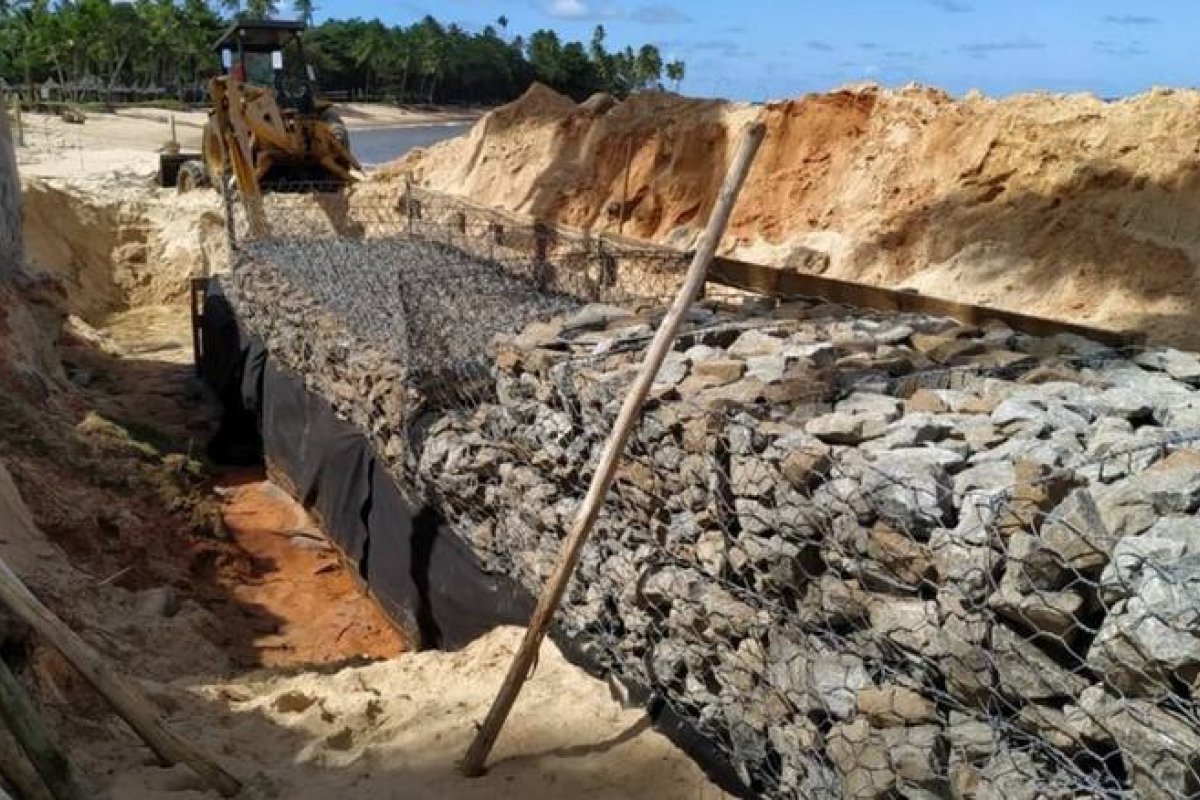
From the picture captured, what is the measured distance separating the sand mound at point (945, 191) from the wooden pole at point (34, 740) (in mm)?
9607

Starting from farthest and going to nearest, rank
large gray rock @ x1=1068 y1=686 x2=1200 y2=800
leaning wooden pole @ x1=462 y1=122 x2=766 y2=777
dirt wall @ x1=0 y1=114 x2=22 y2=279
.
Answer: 1. dirt wall @ x1=0 y1=114 x2=22 y2=279
2. leaning wooden pole @ x1=462 y1=122 x2=766 y2=777
3. large gray rock @ x1=1068 y1=686 x2=1200 y2=800

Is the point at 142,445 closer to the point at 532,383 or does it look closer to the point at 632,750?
the point at 532,383

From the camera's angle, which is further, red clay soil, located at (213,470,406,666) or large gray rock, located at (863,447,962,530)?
red clay soil, located at (213,470,406,666)

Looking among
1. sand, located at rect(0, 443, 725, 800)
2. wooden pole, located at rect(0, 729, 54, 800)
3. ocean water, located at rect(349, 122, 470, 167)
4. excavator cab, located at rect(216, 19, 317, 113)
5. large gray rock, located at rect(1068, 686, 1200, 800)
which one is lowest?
ocean water, located at rect(349, 122, 470, 167)

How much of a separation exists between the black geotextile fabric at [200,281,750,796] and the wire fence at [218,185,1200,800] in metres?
0.12

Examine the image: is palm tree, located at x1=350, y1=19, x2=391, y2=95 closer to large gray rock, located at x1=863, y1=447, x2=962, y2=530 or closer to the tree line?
the tree line

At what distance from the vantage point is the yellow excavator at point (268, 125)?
17.0 m

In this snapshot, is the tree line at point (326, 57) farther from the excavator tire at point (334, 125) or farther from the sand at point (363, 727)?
the sand at point (363, 727)

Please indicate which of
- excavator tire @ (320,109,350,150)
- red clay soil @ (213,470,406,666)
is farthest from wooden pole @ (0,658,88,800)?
excavator tire @ (320,109,350,150)

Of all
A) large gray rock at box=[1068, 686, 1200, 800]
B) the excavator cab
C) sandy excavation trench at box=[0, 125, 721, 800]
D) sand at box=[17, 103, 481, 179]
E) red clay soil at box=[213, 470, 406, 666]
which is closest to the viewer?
large gray rock at box=[1068, 686, 1200, 800]

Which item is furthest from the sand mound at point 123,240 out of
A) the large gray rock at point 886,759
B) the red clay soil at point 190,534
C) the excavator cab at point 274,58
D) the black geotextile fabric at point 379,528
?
the large gray rock at point 886,759

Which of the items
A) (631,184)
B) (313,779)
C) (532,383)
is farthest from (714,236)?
(631,184)

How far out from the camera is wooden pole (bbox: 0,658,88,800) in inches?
146

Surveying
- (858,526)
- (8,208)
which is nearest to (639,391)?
(858,526)
